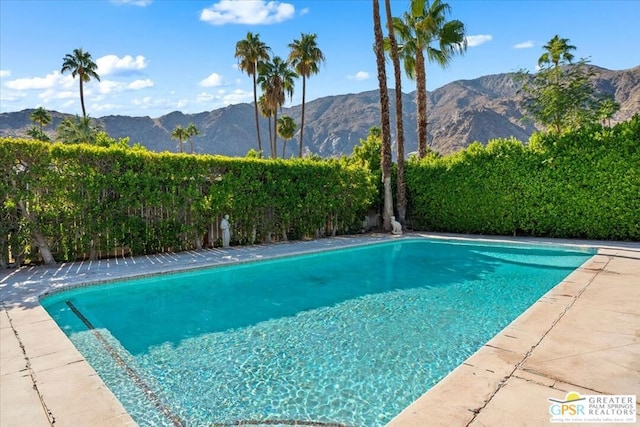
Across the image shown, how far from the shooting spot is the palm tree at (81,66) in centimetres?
2716

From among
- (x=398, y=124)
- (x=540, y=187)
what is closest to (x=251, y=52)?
(x=398, y=124)

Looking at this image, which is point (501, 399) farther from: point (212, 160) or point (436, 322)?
point (212, 160)

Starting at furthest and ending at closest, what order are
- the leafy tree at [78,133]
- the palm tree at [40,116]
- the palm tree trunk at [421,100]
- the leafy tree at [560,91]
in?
the palm tree at [40,116]
the leafy tree at [78,133]
the palm tree trunk at [421,100]
the leafy tree at [560,91]

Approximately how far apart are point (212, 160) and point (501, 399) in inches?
371

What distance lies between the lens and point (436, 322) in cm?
501

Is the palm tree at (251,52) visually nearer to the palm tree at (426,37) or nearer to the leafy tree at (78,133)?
the leafy tree at (78,133)

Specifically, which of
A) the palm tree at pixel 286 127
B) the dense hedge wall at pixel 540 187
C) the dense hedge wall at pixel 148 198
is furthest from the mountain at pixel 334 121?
the dense hedge wall at pixel 148 198

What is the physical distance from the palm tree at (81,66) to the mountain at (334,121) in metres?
53.9

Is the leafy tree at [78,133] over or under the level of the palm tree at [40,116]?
under

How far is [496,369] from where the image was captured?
120 inches

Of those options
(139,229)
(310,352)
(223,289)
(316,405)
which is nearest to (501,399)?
(316,405)

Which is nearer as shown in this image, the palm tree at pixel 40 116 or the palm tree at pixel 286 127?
the palm tree at pixel 40 116

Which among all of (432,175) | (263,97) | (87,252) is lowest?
(87,252)

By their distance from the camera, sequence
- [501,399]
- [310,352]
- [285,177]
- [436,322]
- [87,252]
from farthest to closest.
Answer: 1. [285,177]
2. [87,252]
3. [436,322]
4. [310,352]
5. [501,399]
